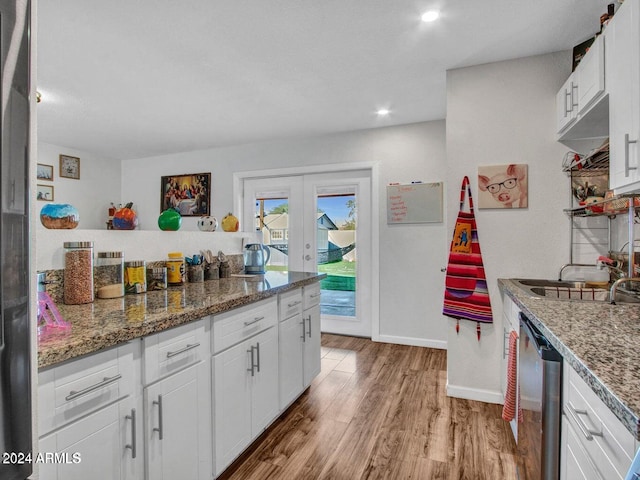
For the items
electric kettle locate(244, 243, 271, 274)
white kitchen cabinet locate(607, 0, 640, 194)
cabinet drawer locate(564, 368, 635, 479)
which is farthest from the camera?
electric kettle locate(244, 243, 271, 274)

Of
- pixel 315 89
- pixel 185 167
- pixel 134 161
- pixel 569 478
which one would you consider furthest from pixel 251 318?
pixel 134 161

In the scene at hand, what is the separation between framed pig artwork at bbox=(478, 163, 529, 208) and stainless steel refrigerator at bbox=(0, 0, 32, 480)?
8.08 feet

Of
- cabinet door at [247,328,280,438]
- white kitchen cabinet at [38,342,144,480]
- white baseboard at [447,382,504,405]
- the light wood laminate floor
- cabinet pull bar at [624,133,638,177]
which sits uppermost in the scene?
cabinet pull bar at [624,133,638,177]

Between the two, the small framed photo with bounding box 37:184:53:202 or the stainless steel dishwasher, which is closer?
the stainless steel dishwasher

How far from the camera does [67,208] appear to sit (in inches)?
59.6

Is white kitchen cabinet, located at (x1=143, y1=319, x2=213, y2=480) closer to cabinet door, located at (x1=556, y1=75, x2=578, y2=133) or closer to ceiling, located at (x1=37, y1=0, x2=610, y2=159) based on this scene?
ceiling, located at (x1=37, y1=0, x2=610, y2=159)

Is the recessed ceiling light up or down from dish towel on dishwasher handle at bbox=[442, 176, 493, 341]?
up

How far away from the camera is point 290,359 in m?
2.18

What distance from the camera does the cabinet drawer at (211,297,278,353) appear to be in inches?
59.9

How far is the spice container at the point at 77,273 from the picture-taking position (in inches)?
56.0

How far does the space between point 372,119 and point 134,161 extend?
3.80 metres

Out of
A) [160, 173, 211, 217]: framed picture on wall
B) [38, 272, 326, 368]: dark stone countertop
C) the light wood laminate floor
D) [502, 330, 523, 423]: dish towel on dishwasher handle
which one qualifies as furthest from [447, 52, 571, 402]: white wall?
[160, 173, 211, 217]: framed picture on wall

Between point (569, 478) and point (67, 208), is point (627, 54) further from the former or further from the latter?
point (67, 208)

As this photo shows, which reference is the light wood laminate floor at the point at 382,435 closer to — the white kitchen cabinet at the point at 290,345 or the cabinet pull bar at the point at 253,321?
the white kitchen cabinet at the point at 290,345
